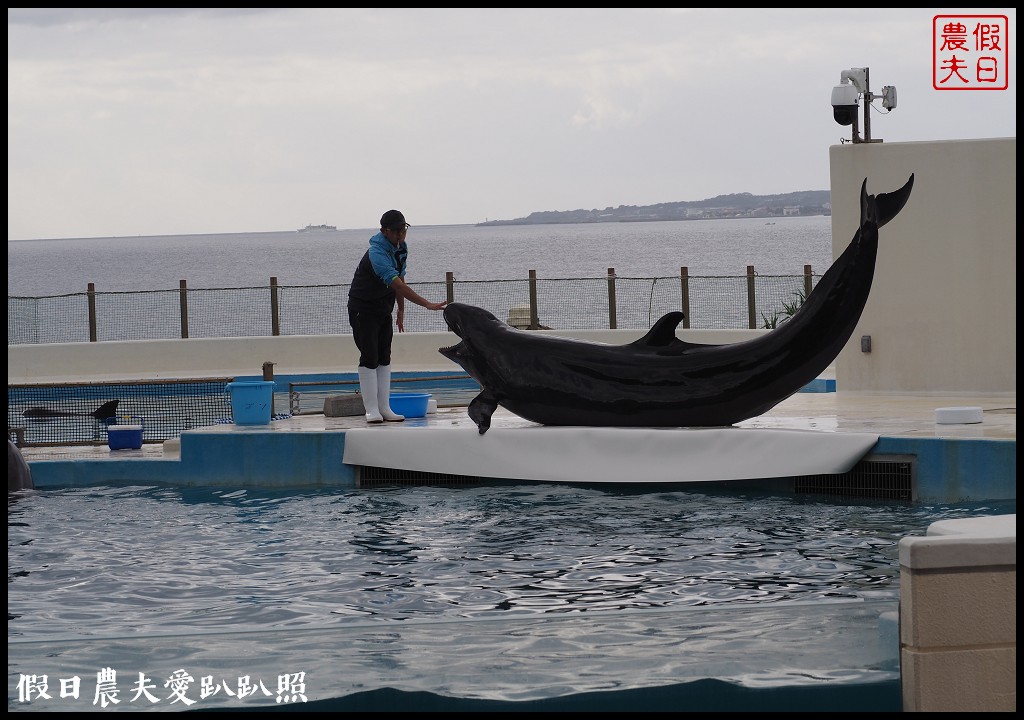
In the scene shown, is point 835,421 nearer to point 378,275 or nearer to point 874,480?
point 874,480

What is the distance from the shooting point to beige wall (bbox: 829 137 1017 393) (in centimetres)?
1001

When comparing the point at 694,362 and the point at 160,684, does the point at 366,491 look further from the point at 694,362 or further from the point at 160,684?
the point at 160,684

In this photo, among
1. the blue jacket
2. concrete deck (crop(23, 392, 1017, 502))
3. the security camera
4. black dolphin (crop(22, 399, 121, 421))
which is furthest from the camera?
black dolphin (crop(22, 399, 121, 421))

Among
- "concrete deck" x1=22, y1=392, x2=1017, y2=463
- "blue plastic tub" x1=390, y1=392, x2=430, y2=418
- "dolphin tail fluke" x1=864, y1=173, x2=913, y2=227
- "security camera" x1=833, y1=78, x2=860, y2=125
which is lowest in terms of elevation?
"concrete deck" x1=22, y1=392, x2=1017, y2=463

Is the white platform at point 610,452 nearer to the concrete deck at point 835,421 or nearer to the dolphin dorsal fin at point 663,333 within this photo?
the concrete deck at point 835,421

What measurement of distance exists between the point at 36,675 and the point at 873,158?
867cm

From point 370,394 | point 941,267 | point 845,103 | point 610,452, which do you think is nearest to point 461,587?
point 610,452

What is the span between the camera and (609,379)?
7.82 meters

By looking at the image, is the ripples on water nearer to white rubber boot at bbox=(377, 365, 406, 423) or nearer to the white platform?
the white platform

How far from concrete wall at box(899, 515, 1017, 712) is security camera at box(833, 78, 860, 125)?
26.2ft


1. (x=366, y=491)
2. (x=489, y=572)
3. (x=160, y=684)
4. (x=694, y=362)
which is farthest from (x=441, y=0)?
(x=366, y=491)

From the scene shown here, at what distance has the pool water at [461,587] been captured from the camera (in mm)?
3236

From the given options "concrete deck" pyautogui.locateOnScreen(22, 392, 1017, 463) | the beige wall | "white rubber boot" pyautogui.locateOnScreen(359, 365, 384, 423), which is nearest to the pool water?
"concrete deck" pyautogui.locateOnScreen(22, 392, 1017, 463)

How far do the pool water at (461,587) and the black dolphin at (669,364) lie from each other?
0.52 m
